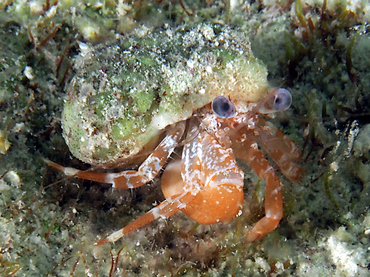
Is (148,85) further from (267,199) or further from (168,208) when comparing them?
(267,199)

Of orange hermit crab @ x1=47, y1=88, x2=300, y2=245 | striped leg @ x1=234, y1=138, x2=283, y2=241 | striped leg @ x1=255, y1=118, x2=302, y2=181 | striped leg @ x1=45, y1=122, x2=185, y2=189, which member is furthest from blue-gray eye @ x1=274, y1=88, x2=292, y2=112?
striped leg @ x1=45, y1=122, x2=185, y2=189

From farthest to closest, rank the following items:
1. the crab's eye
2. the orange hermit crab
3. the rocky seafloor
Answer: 1. the rocky seafloor
2. the orange hermit crab
3. the crab's eye

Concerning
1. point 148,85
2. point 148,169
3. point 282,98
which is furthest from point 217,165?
point 148,85

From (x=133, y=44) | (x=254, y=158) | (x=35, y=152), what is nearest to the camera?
(x=133, y=44)

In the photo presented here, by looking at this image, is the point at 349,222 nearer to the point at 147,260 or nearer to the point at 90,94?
the point at 147,260

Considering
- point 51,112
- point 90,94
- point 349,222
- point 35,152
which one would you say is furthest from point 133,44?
point 349,222

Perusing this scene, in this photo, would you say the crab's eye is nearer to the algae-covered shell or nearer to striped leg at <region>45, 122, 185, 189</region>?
the algae-covered shell
